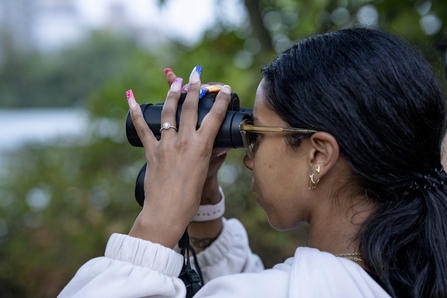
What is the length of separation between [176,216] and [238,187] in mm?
2213

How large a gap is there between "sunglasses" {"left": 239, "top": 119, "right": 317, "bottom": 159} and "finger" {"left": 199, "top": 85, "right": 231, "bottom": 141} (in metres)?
0.06

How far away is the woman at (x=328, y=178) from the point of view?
113 cm

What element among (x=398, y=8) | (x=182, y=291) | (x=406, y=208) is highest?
(x=398, y=8)

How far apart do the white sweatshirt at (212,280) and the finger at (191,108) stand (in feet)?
1.03

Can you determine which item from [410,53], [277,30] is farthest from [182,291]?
[277,30]

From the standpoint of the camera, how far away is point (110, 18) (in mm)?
18016

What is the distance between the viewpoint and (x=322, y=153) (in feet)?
3.91

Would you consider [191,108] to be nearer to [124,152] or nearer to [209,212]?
[209,212]

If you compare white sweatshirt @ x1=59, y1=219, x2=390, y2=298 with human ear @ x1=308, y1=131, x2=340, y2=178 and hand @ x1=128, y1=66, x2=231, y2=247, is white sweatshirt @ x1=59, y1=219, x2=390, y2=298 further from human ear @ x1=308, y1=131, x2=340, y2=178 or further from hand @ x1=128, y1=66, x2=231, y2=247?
human ear @ x1=308, y1=131, x2=340, y2=178

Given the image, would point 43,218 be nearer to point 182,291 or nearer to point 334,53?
point 182,291

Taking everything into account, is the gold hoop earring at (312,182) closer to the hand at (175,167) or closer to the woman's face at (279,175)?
the woman's face at (279,175)

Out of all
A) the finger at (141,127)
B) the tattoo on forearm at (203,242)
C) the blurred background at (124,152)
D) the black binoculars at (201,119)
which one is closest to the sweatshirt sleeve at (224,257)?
the tattoo on forearm at (203,242)

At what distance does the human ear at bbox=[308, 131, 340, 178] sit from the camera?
116 centimetres

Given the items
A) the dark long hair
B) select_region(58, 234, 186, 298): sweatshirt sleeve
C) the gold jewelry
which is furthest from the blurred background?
select_region(58, 234, 186, 298): sweatshirt sleeve
